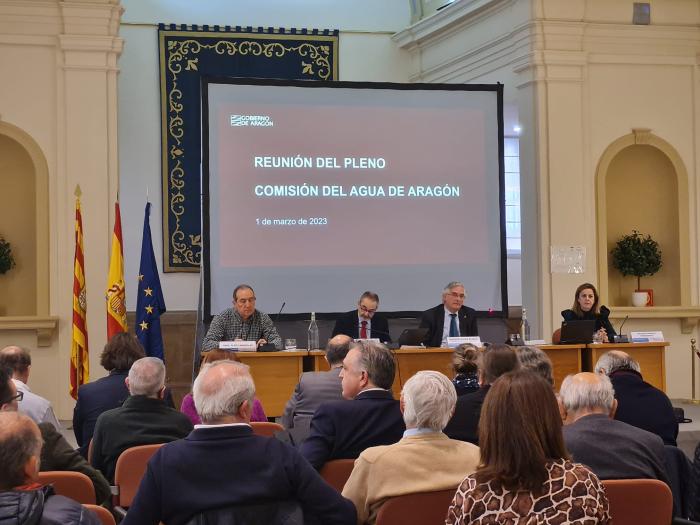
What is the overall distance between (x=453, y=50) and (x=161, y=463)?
8949mm

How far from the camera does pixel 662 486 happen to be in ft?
10.00

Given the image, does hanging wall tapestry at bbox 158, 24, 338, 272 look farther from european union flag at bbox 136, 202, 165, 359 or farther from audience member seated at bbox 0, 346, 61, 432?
audience member seated at bbox 0, 346, 61, 432

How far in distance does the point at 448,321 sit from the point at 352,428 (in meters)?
4.65

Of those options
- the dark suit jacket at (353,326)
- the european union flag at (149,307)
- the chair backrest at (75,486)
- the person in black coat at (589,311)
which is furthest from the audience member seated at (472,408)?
the european union flag at (149,307)

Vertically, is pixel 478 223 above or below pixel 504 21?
below

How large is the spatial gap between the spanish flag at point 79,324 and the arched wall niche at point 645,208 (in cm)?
485

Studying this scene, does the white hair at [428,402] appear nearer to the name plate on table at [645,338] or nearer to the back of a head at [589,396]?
the back of a head at [589,396]

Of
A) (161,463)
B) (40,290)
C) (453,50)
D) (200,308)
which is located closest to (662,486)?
(161,463)

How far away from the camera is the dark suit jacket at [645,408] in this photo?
15.0 feet

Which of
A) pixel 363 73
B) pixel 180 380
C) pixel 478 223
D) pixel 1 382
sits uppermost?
pixel 363 73

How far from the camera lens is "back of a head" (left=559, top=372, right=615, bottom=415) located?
3.49 m

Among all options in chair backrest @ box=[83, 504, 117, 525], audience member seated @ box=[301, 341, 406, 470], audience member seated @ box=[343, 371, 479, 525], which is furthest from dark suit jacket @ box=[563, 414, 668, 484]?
chair backrest @ box=[83, 504, 117, 525]

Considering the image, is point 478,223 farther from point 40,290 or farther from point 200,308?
point 40,290

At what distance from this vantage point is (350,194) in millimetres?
9227
